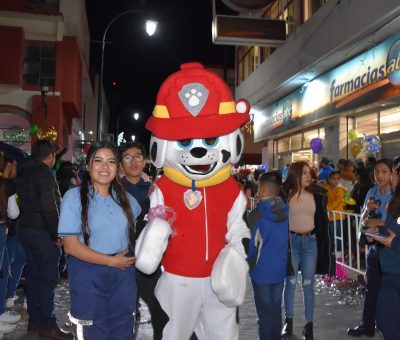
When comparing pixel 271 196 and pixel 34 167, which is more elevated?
pixel 34 167

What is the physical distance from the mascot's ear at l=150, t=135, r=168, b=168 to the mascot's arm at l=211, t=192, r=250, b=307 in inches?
Result: 27.6

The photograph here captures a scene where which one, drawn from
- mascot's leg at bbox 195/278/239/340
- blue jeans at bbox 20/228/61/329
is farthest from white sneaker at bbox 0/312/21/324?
mascot's leg at bbox 195/278/239/340

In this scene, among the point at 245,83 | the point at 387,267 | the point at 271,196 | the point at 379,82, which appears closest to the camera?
the point at 387,267

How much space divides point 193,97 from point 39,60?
55.0ft

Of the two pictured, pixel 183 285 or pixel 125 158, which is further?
pixel 125 158

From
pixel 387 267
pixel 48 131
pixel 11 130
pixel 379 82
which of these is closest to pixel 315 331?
pixel 387 267

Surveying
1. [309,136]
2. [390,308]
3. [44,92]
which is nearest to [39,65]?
[44,92]

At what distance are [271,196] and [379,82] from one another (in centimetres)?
750

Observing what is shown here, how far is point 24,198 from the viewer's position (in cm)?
486

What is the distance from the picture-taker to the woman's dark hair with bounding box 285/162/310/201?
16.1ft

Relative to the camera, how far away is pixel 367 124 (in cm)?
1209

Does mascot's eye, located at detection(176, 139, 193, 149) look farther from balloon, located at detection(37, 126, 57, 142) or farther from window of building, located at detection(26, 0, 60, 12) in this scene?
window of building, located at detection(26, 0, 60, 12)

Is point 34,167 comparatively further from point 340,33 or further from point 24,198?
point 340,33

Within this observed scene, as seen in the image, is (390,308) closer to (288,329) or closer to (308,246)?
(308,246)
